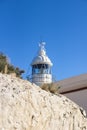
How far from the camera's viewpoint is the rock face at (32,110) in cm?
1275

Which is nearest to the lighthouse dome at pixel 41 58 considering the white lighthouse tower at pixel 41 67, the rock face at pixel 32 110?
the white lighthouse tower at pixel 41 67

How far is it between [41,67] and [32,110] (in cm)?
1460

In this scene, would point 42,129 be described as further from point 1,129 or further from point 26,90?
point 1,129

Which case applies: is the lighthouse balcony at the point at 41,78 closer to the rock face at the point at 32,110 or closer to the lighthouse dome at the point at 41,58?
the lighthouse dome at the point at 41,58

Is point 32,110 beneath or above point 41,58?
beneath

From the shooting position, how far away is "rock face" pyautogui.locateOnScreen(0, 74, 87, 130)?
12750 millimetres

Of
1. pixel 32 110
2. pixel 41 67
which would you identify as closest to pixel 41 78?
pixel 41 67

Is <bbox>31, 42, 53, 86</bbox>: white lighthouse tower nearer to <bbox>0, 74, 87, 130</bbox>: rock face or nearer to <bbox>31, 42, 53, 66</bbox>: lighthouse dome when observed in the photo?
<bbox>31, 42, 53, 66</bbox>: lighthouse dome

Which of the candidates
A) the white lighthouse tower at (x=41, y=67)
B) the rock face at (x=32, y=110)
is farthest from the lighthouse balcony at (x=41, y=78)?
the rock face at (x=32, y=110)

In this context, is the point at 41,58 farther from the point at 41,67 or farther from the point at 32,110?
the point at 32,110

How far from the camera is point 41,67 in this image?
28.3 meters

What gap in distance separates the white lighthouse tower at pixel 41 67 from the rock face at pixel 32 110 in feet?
34.9

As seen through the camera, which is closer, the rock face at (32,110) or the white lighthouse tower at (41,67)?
the rock face at (32,110)

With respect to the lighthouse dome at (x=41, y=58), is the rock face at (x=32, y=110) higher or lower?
lower
